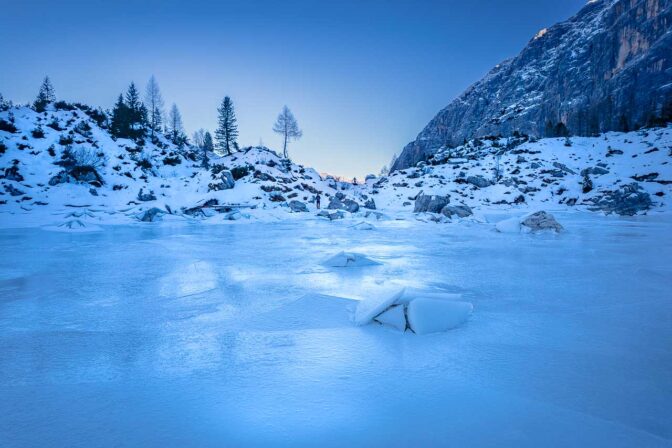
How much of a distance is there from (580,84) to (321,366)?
113278 millimetres

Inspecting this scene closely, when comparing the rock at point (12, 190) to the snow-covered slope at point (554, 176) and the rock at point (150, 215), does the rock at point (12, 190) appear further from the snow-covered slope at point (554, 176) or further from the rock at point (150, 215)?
the snow-covered slope at point (554, 176)

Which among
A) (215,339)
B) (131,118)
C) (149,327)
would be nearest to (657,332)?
(215,339)

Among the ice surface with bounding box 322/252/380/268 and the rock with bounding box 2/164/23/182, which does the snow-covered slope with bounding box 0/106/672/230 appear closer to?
the rock with bounding box 2/164/23/182

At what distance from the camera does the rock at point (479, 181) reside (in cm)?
3241

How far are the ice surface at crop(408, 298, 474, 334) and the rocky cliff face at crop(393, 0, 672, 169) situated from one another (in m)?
54.2

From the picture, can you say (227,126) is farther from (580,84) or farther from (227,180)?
(580,84)

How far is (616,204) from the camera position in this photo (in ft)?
62.6

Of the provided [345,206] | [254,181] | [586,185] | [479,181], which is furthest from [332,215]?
[586,185]

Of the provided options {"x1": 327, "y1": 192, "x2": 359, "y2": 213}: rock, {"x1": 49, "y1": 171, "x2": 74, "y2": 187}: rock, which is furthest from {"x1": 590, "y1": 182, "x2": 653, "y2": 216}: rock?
{"x1": 49, "y1": 171, "x2": 74, "y2": 187}: rock

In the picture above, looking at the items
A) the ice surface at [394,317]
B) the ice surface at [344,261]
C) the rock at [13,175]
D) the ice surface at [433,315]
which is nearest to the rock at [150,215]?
the rock at [13,175]

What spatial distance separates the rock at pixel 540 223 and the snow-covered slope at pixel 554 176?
12930 mm

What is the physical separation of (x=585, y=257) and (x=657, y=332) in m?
3.95

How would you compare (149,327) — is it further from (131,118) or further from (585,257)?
(131,118)

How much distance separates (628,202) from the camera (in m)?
18.7
